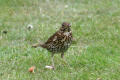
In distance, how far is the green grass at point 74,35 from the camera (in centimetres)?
692

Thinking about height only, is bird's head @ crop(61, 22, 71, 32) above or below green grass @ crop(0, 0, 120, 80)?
above

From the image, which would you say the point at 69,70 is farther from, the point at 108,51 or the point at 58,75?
the point at 108,51

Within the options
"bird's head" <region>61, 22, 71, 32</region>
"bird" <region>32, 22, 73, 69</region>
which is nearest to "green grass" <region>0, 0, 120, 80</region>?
"bird" <region>32, 22, 73, 69</region>

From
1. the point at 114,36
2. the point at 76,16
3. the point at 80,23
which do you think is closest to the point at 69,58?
the point at 114,36

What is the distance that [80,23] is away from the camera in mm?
10594

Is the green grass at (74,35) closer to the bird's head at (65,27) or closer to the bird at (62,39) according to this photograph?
the bird at (62,39)

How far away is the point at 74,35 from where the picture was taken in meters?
9.51

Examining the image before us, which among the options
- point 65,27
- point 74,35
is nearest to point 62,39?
point 65,27

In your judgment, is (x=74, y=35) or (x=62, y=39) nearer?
(x=62, y=39)

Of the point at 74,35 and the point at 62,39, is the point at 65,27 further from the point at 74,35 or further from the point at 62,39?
the point at 74,35

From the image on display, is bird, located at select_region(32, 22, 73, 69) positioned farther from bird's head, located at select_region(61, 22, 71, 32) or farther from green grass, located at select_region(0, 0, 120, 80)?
green grass, located at select_region(0, 0, 120, 80)

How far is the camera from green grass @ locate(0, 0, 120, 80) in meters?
6.92

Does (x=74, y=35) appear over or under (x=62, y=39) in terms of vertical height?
under

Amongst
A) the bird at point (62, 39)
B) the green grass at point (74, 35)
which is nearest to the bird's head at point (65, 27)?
the bird at point (62, 39)
